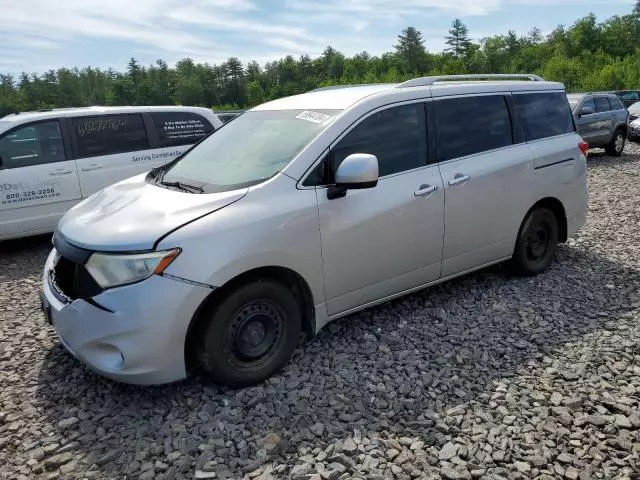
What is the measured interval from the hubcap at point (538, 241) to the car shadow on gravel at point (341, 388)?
1.77 feet

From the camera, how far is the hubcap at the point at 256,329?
3.17 meters

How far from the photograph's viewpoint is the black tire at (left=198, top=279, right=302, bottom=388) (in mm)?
3045

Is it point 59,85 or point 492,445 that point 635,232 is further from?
point 59,85

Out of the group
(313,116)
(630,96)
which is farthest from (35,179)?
(630,96)

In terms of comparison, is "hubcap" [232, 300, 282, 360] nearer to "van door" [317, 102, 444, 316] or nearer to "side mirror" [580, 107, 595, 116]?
"van door" [317, 102, 444, 316]

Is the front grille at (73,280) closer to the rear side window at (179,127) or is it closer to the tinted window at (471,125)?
the tinted window at (471,125)

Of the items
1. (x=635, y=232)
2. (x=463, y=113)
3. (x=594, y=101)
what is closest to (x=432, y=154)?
(x=463, y=113)

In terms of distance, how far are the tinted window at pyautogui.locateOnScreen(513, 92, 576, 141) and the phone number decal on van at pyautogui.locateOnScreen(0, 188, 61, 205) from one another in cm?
561

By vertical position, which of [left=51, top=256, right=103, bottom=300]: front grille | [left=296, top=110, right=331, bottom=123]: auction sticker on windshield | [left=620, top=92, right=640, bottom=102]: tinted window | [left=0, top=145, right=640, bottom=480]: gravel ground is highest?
[left=620, top=92, right=640, bottom=102]: tinted window

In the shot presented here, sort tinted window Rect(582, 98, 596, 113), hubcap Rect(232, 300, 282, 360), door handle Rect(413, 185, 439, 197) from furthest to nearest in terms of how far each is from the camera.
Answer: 1. tinted window Rect(582, 98, 596, 113)
2. door handle Rect(413, 185, 439, 197)
3. hubcap Rect(232, 300, 282, 360)

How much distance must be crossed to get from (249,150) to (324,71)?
126908 millimetres

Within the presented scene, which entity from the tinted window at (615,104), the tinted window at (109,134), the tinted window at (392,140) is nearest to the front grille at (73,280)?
the tinted window at (392,140)

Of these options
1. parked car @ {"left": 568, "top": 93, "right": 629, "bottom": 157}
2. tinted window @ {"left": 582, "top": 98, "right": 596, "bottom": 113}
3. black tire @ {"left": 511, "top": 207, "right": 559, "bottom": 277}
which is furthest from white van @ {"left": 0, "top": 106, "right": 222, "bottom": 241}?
tinted window @ {"left": 582, "top": 98, "right": 596, "bottom": 113}

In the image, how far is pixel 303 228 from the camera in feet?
10.8
